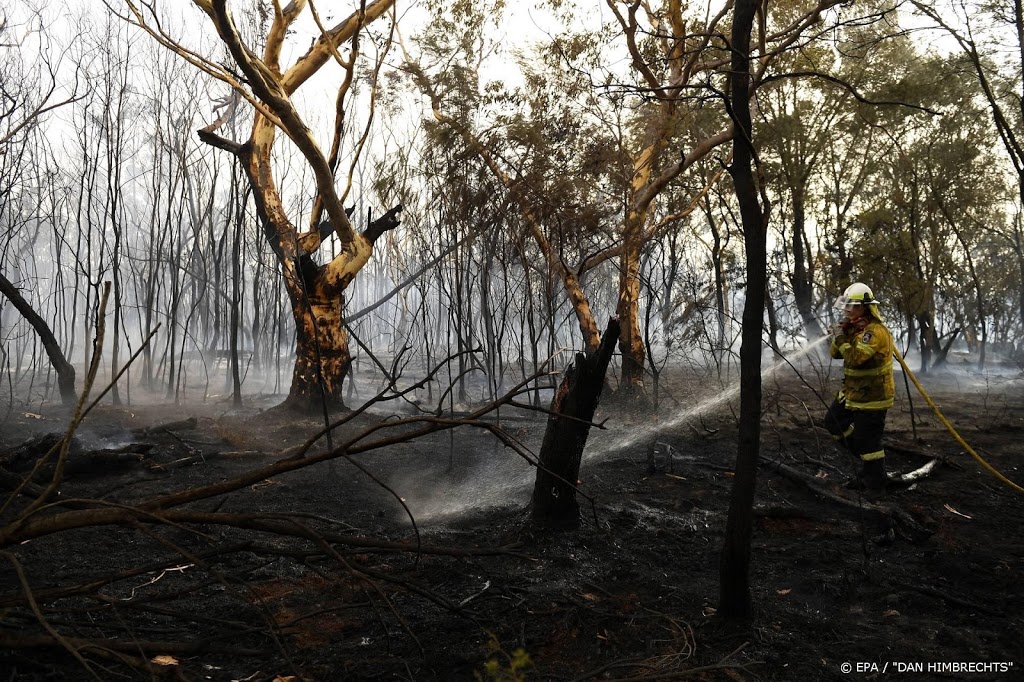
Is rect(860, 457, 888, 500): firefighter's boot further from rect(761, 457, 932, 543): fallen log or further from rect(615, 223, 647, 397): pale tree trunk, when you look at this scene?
rect(615, 223, 647, 397): pale tree trunk

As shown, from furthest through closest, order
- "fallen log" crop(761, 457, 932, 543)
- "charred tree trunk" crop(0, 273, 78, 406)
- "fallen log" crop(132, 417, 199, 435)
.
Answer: "charred tree trunk" crop(0, 273, 78, 406), "fallen log" crop(132, 417, 199, 435), "fallen log" crop(761, 457, 932, 543)

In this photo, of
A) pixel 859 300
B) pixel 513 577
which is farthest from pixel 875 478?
pixel 513 577

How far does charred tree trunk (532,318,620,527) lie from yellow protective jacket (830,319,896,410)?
260cm

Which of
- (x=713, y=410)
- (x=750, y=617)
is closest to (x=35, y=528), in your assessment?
(x=750, y=617)

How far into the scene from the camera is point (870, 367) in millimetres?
5812

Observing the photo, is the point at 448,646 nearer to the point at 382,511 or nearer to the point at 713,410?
the point at 382,511

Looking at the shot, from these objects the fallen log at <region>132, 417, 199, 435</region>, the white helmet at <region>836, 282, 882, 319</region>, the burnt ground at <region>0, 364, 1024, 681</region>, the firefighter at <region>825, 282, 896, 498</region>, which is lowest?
the burnt ground at <region>0, 364, 1024, 681</region>

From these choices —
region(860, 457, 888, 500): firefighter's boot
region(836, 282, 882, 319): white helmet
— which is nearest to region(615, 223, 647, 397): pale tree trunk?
region(836, 282, 882, 319): white helmet

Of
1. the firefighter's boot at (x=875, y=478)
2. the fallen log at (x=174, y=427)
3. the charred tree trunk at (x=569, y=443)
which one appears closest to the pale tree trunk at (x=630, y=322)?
the firefighter's boot at (x=875, y=478)

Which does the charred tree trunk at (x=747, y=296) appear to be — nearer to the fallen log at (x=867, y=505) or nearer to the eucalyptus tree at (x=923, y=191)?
the fallen log at (x=867, y=505)

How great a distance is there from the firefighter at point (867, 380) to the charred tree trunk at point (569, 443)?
2544mm

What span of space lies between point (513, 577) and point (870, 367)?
391 centimetres

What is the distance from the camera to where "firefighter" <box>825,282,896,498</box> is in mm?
5738

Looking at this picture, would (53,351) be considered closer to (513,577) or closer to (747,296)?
(513,577)
